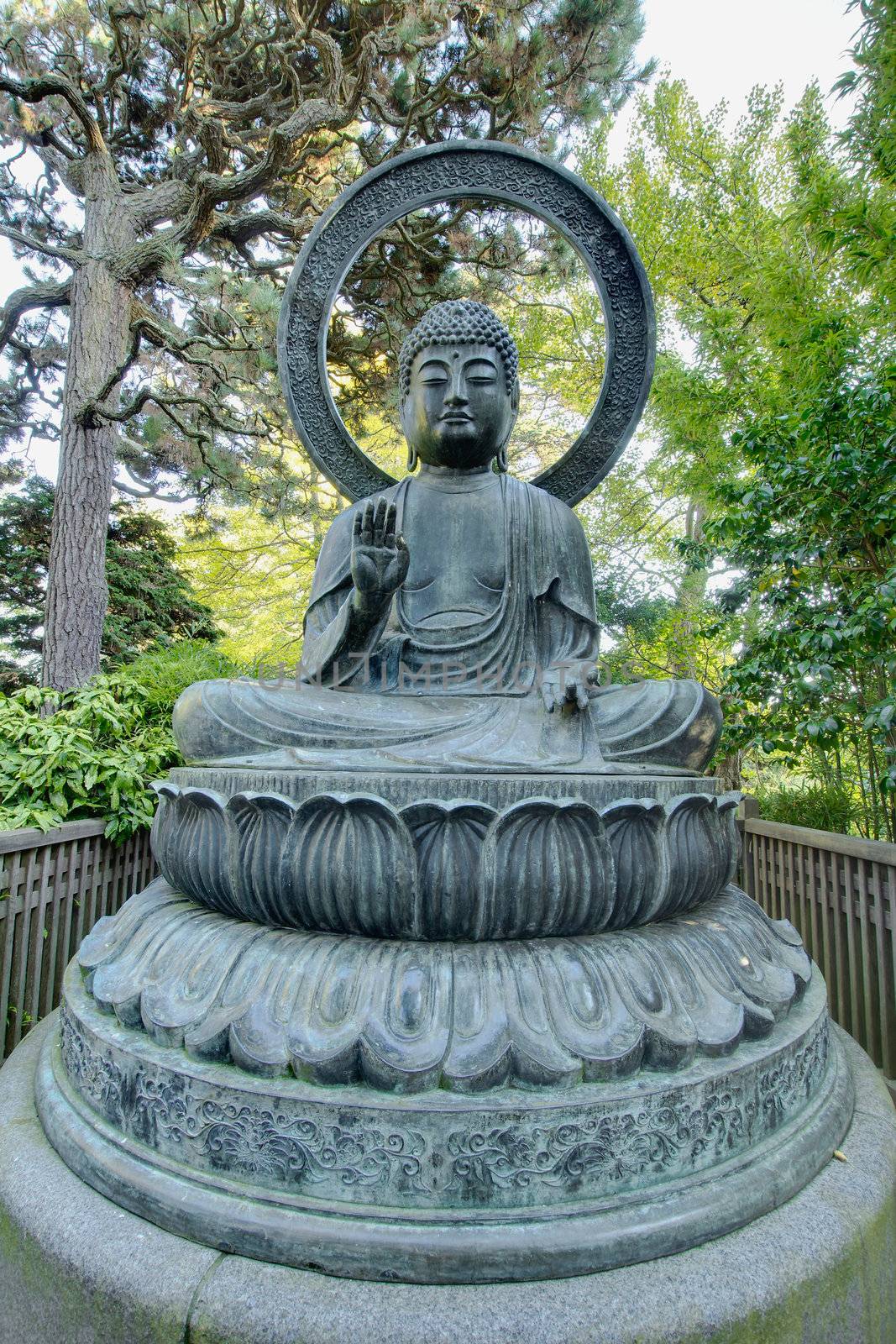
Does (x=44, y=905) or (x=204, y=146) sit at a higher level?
(x=204, y=146)

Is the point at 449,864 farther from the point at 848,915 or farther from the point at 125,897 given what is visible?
the point at 125,897

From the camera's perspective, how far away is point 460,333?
3.20 m

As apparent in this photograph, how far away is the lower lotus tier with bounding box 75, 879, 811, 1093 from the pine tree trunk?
5.93 meters

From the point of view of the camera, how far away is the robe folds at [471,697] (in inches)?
93.4

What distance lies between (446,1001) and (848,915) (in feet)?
9.07

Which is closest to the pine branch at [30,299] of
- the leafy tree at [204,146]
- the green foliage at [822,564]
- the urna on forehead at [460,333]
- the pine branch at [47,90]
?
the leafy tree at [204,146]

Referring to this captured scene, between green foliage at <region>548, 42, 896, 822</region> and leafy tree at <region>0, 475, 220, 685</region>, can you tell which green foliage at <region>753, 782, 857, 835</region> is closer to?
green foliage at <region>548, 42, 896, 822</region>

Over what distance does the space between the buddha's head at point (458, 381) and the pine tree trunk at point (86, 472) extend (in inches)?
202

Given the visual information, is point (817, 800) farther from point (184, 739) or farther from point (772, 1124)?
point (184, 739)

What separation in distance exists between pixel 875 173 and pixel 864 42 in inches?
37.8

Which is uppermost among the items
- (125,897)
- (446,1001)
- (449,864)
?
(449,864)

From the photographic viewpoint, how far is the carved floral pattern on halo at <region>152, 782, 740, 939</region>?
1.80 meters

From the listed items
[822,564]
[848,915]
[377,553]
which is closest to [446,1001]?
[377,553]

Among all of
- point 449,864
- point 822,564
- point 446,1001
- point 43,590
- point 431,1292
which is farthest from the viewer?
point 43,590
